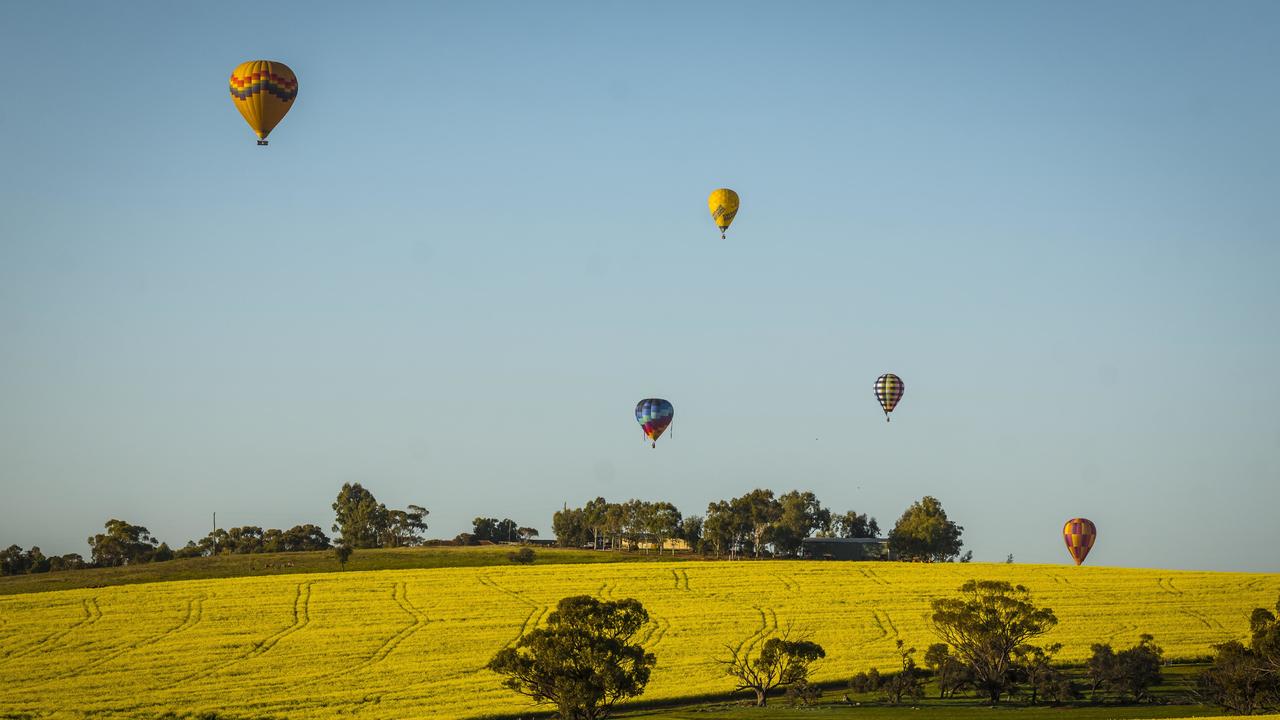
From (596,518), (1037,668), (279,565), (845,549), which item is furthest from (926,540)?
(1037,668)

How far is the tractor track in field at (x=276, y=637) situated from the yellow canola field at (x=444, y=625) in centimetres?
15

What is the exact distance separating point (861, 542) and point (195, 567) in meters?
62.4

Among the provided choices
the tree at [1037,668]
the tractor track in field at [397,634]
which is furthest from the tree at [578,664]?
the tree at [1037,668]

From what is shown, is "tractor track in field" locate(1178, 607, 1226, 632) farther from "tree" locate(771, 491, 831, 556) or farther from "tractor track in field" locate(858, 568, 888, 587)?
"tree" locate(771, 491, 831, 556)

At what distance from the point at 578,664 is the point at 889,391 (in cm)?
4998

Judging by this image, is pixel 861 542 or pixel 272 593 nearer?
pixel 272 593

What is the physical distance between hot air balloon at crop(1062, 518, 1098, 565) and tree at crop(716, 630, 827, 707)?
44.7 metres

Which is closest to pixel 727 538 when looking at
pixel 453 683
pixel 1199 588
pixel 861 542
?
pixel 861 542

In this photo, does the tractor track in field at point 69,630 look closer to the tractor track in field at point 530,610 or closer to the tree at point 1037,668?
the tractor track in field at point 530,610

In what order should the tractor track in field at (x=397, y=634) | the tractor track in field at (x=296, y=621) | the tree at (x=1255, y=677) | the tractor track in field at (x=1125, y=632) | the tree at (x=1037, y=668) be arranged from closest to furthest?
the tree at (x=1255, y=677) → the tree at (x=1037, y=668) → the tractor track in field at (x=397, y=634) → the tractor track in field at (x=296, y=621) → the tractor track in field at (x=1125, y=632)

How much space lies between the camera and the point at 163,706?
57.6 metres

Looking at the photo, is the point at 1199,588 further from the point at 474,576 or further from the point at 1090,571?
the point at 474,576

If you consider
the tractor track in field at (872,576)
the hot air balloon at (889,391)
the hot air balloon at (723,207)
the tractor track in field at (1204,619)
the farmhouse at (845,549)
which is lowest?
the tractor track in field at (1204,619)

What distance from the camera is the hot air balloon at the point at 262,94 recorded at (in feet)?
229
